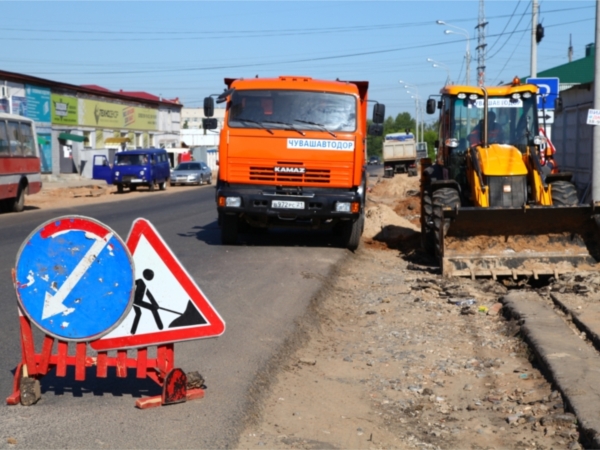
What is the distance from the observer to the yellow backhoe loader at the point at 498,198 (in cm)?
1191

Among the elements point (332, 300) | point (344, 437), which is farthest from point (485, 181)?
Result: point (344, 437)

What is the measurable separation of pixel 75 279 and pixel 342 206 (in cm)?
928

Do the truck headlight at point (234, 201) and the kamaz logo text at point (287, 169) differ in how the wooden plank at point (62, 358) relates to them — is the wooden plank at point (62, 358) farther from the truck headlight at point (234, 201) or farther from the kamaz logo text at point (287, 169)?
the kamaz logo text at point (287, 169)

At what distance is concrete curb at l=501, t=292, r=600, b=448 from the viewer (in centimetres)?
577

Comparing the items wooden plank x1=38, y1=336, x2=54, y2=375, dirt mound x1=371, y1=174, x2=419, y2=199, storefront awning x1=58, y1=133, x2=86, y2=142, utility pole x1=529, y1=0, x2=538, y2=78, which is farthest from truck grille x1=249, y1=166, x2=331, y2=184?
storefront awning x1=58, y1=133, x2=86, y2=142

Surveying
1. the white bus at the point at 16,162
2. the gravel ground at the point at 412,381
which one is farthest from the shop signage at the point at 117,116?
the gravel ground at the point at 412,381

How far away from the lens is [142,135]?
71750mm

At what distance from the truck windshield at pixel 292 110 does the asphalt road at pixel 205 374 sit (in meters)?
2.16

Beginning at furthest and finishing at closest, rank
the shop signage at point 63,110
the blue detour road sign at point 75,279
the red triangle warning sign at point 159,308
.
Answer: the shop signage at point 63,110, the red triangle warning sign at point 159,308, the blue detour road sign at point 75,279

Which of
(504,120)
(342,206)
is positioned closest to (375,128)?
(342,206)

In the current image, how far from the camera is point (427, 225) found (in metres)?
14.3

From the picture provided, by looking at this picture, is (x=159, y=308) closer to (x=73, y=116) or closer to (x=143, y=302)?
(x=143, y=302)

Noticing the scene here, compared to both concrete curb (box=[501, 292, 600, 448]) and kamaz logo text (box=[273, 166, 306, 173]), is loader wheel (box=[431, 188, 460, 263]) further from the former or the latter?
concrete curb (box=[501, 292, 600, 448])

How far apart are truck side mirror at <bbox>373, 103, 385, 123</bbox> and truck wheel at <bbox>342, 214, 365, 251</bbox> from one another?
6.07 feet
